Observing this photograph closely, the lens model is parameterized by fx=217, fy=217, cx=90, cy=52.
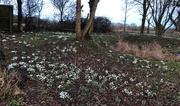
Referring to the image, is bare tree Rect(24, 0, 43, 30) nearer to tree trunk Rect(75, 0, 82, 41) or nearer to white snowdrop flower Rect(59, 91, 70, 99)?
tree trunk Rect(75, 0, 82, 41)

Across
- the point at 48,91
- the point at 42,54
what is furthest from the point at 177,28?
the point at 48,91

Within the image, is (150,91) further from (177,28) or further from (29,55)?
(177,28)

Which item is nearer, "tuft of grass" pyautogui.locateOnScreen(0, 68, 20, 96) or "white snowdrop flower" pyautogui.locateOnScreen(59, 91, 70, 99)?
"tuft of grass" pyautogui.locateOnScreen(0, 68, 20, 96)

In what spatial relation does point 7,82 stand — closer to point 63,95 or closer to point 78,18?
point 63,95

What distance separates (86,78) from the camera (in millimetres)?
5250

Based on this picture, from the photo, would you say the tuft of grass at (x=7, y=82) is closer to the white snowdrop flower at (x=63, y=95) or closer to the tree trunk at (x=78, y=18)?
the white snowdrop flower at (x=63, y=95)

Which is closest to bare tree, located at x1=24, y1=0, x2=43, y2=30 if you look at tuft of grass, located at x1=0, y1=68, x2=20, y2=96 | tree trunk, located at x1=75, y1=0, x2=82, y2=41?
tree trunk, located at x1=75, y1=0, x2=82, y2=41

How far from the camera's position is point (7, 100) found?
3879 millimetres

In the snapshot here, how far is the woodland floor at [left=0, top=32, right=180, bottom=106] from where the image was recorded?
429cm

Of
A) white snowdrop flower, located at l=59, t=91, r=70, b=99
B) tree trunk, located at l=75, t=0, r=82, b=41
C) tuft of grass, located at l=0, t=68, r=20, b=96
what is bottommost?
white snowdrop flower, located at l=59, t=91, r=70, b=99

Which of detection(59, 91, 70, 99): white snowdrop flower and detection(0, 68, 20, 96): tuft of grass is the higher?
detection(0, 68, 20, 96): tuft of grass

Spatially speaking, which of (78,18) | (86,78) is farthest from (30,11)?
(86,78)

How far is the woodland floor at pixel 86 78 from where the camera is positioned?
169 inches

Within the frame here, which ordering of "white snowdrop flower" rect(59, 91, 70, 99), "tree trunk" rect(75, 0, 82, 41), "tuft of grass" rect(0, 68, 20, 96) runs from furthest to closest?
"tree trunk" rect(75, 0, 82, 41), "white snowdrop flower" rect(59, 91, 70, 99), "tuft of grass" rect(0, 68, 20, 96)
